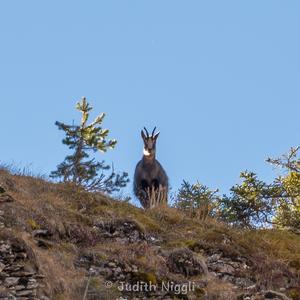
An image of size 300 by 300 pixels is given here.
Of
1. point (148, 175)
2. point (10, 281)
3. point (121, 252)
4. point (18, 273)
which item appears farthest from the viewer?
point (148, 175)

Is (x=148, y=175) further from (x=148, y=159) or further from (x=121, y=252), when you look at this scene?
(x=121, y=252)

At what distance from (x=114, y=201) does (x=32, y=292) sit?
549cm

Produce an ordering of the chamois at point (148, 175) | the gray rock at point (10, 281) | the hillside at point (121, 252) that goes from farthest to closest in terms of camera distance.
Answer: the chamois at point (148, 175)
the hillside at point (121, 252)
the gray rock at point (10, 281)

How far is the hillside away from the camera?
12.6 m

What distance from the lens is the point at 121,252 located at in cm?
1420

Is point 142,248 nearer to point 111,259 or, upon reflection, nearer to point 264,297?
point 111,259

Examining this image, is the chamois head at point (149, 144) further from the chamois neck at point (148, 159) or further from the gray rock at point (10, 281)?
the gray rock at point (10, 281)

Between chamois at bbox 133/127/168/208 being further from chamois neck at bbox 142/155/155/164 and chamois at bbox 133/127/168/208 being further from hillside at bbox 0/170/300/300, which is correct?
hillside at bbox 0/170/300/300

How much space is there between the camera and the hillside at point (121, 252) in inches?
497

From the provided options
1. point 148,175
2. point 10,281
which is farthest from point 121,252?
point 148,175

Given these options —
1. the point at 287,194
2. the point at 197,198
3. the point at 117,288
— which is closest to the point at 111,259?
the point at 117,288

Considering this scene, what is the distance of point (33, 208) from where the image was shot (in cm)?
1488

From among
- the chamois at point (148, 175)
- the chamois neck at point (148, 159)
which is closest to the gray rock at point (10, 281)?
the chamois at point (148, 175)

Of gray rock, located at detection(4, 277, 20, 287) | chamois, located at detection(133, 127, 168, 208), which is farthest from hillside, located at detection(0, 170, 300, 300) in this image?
chamois, located at detection(133, 127, 168, 208)
